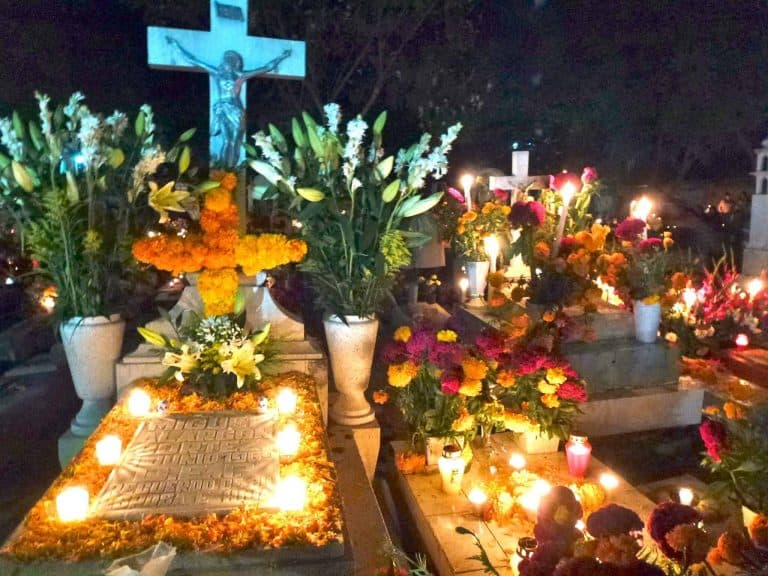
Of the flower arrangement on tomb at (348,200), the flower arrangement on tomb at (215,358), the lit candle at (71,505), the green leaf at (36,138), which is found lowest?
the lit candle at (71,505)

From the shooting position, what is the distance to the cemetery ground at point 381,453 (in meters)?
4.56

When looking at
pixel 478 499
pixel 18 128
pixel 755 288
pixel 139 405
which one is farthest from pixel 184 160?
pixel 755 288

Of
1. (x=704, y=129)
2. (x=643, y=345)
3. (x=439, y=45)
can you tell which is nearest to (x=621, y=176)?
(x=704, y=129)

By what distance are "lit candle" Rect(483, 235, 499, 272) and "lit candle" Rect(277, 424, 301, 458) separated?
447cm

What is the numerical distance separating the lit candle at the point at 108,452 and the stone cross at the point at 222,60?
239 cm

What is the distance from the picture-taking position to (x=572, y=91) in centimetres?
1542

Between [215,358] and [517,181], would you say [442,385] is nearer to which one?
[215,358]

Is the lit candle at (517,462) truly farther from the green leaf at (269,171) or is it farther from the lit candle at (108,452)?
the green leaf at (269,171)

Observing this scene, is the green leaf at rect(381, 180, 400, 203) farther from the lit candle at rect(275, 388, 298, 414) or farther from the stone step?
the stone step

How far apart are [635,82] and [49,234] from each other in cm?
1436

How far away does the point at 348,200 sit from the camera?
489 centimetres

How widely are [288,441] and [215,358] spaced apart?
40.1 inches

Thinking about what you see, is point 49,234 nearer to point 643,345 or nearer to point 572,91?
point 643,345

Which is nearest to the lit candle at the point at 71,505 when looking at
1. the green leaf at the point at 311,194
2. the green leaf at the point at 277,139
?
the green leaf at the point at 311,194
